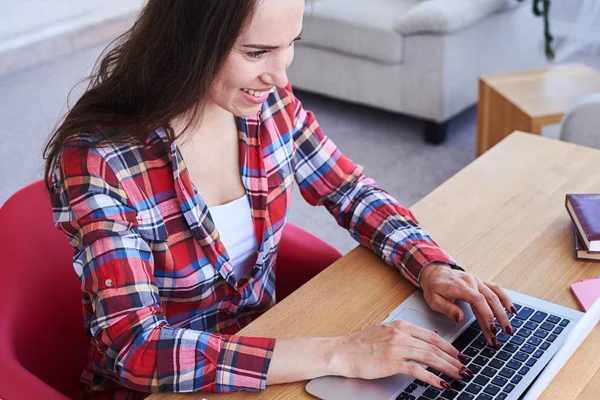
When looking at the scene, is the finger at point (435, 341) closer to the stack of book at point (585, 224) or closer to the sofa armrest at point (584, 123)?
the stack of book at point (585, 224)

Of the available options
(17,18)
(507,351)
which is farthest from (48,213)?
(17,18)

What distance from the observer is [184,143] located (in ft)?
4.09

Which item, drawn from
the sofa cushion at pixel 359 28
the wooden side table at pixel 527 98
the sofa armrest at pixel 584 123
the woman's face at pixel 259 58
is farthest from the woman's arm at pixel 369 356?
the sofa cushion at pixel 359 28

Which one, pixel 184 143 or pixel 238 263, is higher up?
pixel 184 143

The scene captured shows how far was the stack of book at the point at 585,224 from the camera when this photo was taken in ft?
4.08

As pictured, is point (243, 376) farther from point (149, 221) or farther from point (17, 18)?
point (17, 18)

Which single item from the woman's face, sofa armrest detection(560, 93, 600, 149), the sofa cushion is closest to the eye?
the woman's face

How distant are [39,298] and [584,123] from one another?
149 cm

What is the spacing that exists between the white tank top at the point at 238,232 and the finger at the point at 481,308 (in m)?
0.36

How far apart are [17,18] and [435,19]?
263cm

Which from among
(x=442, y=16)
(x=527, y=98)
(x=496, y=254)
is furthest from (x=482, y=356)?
(x=442, y=16)

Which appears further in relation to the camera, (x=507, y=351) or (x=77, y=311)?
(x=77, y=311)

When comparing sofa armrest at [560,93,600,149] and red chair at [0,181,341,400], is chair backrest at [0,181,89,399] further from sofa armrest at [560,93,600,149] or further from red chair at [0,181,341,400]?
sofa armrest at [560,93,600,149]

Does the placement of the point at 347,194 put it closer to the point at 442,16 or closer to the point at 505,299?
the point at 505,299
